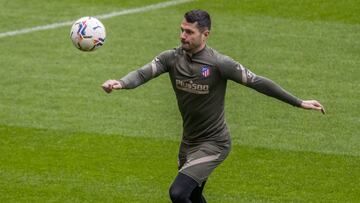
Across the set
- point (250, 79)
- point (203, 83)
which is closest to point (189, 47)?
point (203, 83)

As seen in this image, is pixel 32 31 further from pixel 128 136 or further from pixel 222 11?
pixel 128 136

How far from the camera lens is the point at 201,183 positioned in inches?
482

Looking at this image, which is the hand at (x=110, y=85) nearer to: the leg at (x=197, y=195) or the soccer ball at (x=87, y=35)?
the leg at (x=197, y=195)

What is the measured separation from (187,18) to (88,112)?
5.89 meters

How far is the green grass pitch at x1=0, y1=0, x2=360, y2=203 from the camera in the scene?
14680 mm

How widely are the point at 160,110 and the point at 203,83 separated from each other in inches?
225

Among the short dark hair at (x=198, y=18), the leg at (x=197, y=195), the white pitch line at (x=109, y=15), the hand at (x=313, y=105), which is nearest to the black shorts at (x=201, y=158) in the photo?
the leg at (x=197, y=195)

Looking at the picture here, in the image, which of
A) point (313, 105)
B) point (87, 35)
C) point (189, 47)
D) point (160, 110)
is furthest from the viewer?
point (160, 110)

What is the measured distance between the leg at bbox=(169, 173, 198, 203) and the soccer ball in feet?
9.62

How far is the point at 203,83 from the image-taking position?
1209 centimetres

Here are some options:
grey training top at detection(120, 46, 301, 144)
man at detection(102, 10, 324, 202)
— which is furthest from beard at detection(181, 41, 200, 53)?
grey training top at detection(120, 46, 301, 144)

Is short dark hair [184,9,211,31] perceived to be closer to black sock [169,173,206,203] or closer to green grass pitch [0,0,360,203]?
black sock [169,173,206,203]

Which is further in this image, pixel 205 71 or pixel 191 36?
pixel 205 71

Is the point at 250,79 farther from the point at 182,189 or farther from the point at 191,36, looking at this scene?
the point at 182,189
